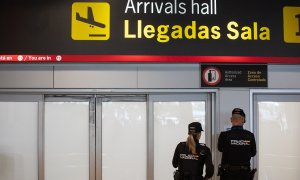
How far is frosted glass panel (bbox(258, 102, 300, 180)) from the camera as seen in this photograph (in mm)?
6363

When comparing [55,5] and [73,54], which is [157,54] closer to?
[73,54]

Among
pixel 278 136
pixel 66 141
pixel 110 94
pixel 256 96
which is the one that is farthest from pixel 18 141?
pixel 278 136

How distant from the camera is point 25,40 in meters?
5.97

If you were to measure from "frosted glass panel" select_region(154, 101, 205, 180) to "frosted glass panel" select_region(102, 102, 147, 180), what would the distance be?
0.68 ft

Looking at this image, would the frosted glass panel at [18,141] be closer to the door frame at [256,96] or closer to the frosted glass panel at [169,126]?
the frosted glass panel at [169,126]

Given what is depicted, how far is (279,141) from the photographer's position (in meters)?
6.39

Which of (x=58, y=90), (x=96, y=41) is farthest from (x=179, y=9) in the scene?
(x=58, y=90)

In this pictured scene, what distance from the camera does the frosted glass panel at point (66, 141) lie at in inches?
242

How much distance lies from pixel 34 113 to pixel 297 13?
443 cm

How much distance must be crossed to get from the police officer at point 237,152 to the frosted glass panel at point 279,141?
1.10 m

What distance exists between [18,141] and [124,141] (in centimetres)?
164

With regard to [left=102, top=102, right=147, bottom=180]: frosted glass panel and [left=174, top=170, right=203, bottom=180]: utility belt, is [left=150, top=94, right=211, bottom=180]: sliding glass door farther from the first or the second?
[left=174, top=170, right=203, bottom=180]: utility belt

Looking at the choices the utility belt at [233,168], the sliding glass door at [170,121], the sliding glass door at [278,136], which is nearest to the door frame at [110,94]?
the sliding glass door at [170,121]

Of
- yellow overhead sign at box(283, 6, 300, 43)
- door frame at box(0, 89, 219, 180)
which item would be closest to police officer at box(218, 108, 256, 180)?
door frame at box(0, 89, 219, 180)
